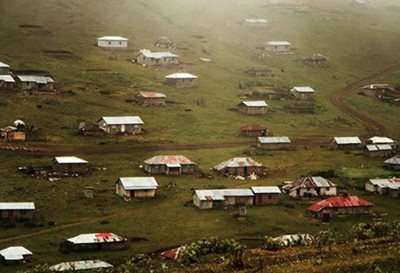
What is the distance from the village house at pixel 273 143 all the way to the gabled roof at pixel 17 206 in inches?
1617

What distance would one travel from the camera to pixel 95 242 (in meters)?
79.5

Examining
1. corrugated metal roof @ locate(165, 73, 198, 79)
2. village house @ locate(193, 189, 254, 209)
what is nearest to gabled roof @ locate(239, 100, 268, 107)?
corrugated metal roof @ locate(165, 73, 198, 79)

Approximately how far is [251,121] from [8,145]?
127ft

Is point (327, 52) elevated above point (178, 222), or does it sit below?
above

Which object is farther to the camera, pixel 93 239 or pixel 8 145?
pixel 8 145

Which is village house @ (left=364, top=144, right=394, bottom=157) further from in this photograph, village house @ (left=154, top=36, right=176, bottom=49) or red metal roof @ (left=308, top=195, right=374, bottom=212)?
village house @ (left=154, top=36, right=176, bottom=49)

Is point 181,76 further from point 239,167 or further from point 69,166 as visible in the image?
point 69,166

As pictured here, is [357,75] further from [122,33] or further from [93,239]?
[93,239]

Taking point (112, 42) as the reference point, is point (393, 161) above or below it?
below

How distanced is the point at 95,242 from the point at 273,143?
46629 mm

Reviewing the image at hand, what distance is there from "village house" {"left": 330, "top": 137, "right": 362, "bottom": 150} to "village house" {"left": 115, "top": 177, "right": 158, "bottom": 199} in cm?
3506

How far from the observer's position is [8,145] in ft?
363

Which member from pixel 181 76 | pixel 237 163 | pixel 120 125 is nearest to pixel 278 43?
pixel 181 76

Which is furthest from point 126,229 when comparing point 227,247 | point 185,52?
point 185,52
